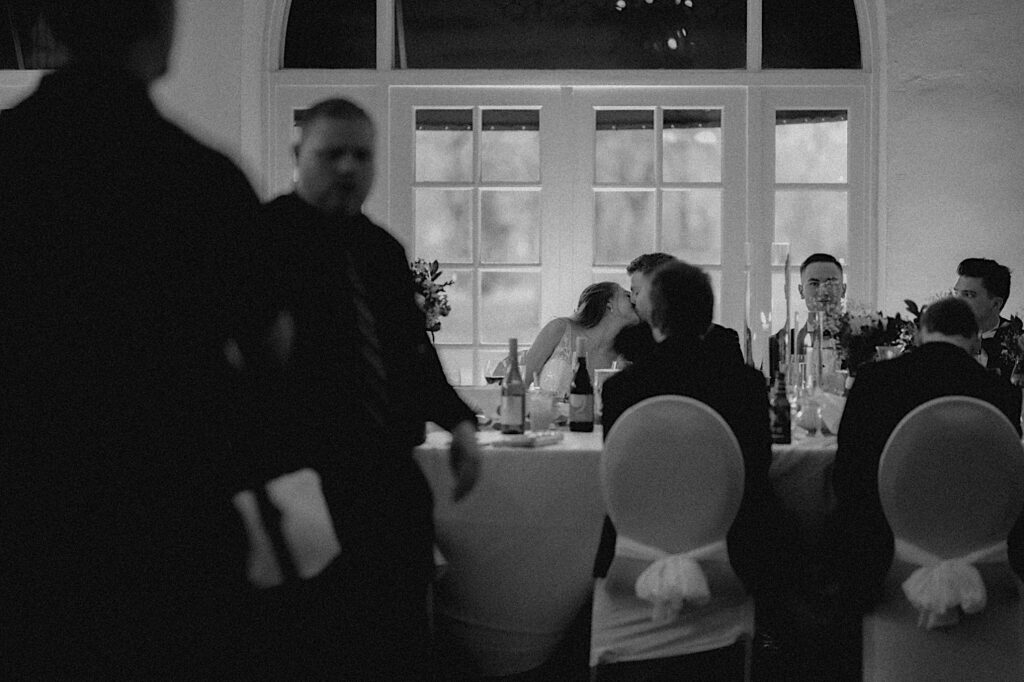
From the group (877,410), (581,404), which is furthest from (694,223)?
(877,410)

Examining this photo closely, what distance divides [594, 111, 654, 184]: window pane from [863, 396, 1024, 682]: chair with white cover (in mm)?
3675

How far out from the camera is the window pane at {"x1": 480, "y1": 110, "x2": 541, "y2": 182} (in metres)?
6.14

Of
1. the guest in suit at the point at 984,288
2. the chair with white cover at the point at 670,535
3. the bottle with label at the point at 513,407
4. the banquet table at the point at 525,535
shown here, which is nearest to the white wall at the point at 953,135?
the guest in suit at the point at 984,288

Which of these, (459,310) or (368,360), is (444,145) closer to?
(459,310)

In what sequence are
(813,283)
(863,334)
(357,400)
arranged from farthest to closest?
(813,283) < (863,334) < (357,400)

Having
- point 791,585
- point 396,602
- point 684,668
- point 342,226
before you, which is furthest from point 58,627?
point 791,585

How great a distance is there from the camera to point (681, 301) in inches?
111

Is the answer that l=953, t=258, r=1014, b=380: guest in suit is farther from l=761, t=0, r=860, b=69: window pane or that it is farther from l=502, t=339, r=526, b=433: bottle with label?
l=502, t=339, r=526, b=433: bottle with label

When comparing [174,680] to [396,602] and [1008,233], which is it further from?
[1008,233]

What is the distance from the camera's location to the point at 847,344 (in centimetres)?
407

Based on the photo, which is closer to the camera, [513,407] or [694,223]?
[513,407]

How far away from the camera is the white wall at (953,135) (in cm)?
583

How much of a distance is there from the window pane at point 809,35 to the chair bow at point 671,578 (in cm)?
409

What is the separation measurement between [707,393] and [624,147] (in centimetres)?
354
